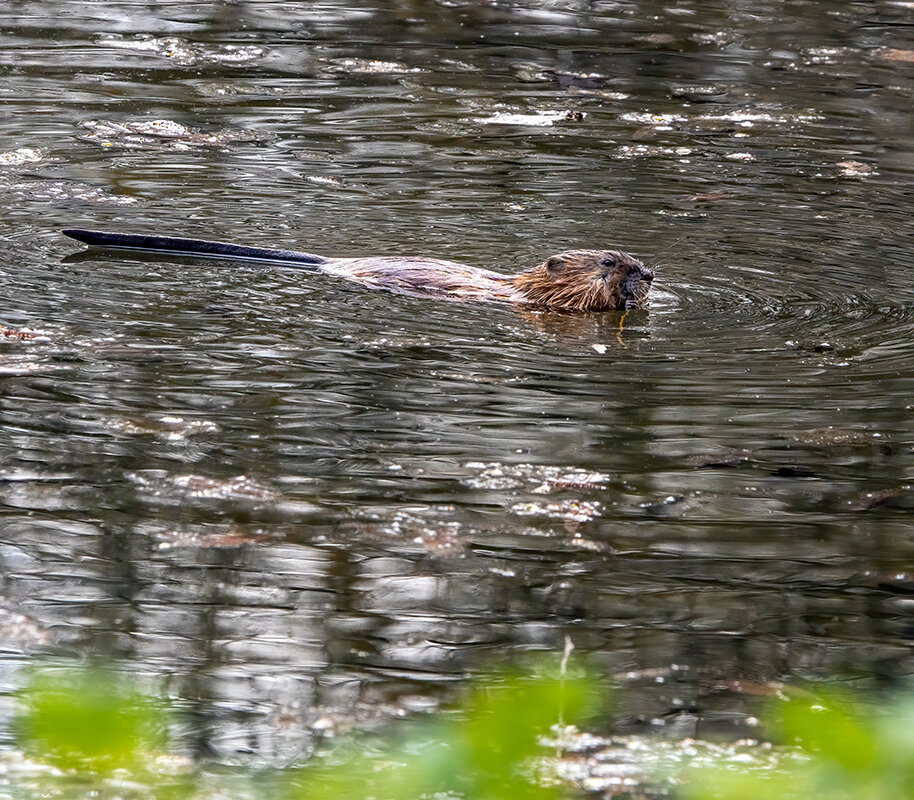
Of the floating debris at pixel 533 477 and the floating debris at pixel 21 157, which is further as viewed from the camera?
the floating debris at pixel 21 157

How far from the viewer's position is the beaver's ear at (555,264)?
6.93m

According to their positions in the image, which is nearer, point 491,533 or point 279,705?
point 279,705

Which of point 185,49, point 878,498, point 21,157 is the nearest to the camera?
point 878,498

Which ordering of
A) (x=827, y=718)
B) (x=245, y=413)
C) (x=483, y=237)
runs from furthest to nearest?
(x=483, y=237) → (x=245, y=413) → (x=827, y=718)

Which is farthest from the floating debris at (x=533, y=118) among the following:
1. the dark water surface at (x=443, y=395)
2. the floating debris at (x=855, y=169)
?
the floating debris at (x=855, y=169)

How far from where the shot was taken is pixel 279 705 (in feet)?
11.0

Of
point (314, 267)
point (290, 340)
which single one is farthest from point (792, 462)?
point (314, 267)

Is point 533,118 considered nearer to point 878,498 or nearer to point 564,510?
point 878,498

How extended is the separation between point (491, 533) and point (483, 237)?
3855mm

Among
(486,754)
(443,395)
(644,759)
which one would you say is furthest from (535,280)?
(486,754)

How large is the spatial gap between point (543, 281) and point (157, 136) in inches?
148

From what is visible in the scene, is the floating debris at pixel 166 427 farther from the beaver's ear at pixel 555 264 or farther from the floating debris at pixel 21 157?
the floating debris at pixel 21 157

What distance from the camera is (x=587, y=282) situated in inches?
273

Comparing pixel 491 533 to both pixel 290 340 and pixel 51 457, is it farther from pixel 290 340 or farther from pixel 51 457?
pixel 290 340
